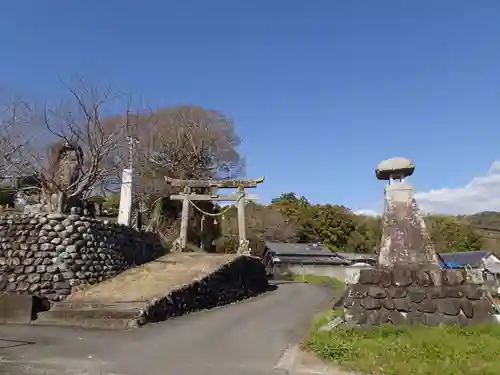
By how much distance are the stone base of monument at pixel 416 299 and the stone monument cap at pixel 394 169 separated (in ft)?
6.16

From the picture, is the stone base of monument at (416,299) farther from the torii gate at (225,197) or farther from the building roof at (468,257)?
the building roof at (468,257)

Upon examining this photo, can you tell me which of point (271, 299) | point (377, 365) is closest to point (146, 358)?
point (377, 365)

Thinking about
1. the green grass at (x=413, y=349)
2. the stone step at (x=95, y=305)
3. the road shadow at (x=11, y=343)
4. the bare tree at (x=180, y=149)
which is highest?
the bare tree at (x=180, y=149)

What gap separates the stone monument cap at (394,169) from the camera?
Result: 790 cm

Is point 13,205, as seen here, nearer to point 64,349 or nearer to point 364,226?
point 64,349

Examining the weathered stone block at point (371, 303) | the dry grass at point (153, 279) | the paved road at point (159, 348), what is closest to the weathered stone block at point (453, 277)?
the weathered stone block at point (371, 303)

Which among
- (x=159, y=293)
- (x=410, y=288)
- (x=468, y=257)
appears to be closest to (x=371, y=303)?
(x=410, y=288)

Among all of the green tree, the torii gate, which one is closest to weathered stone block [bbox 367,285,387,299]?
the torii gate

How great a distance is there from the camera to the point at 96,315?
908 centimetres

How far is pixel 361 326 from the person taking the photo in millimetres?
6762

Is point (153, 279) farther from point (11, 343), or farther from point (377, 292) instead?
point (377, 292)

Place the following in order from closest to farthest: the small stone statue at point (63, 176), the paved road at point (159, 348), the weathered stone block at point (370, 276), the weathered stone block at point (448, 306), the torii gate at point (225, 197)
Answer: the paved road at point (159, 348)
the weathered stone block at point (448, 306)
the weathered stone block at point (370, 276)
the small stone statue at point (63, 176)
the torii gate at point (225, 197)

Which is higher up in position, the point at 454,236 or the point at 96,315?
the point at 454,236

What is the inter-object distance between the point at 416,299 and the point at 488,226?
7480cm
